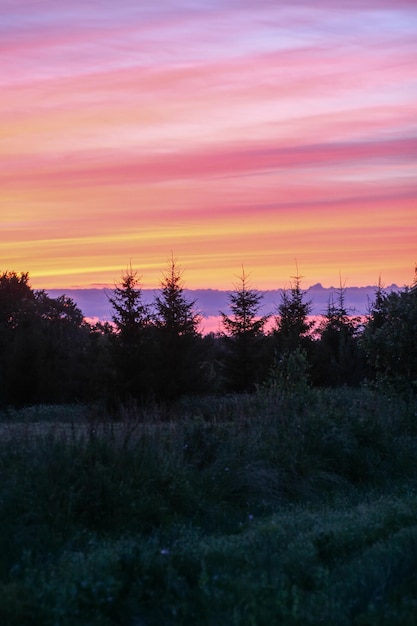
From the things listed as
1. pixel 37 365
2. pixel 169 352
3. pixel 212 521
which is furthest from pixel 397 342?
pixel 37 365

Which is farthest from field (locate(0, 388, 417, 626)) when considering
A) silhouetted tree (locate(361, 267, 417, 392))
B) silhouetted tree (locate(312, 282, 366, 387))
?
silhouetted tree (locate(312, 282, 366, 387))

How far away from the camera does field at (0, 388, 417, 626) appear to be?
7.03m

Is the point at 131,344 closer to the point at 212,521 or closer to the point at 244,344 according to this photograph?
the point at 244,344

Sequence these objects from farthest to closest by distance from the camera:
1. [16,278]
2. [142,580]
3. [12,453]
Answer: [16,278] → [12,453] → [142,580]

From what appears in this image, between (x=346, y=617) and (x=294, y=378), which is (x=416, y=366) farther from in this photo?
(x=346, y=617)

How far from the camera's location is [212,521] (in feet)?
34.4

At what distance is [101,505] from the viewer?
9844 millimetres

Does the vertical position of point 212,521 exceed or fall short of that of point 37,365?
it falls short

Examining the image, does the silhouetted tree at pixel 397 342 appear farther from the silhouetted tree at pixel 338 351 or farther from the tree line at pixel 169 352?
the silhouetted tree at pixel 338 351

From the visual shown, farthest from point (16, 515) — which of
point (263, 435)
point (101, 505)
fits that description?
point (263, 435)

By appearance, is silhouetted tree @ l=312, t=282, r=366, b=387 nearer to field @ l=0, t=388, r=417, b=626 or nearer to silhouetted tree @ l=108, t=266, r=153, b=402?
silhouetted tree @ l=108, t=266, r=153, b=402

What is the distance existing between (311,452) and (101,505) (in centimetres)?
482

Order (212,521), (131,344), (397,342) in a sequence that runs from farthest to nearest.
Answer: (131,344) < (397,342) < (212,521)

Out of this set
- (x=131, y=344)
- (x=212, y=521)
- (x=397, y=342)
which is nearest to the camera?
(x=212, y=521)
